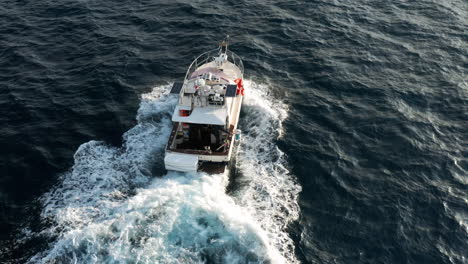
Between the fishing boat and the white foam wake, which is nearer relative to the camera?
the white foam wake

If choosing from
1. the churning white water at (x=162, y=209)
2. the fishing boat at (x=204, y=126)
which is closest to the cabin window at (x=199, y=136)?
the fishing boat at (x=204, y=126)

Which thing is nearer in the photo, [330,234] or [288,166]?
[330,234]

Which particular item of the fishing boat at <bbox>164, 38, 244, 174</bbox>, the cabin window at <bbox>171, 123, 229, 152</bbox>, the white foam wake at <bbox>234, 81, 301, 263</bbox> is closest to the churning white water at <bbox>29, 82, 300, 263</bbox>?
the white foam wake at <bbox>234, 81, 301, 263</bbox>

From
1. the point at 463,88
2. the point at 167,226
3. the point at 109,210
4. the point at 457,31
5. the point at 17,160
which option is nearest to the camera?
the point at 167,226

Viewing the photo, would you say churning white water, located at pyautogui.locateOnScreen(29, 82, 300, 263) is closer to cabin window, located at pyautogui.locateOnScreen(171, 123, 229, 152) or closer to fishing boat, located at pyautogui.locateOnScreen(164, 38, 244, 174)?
fishing boat, located at pyautogui.locateOnScreen(164, 38, 244, 174)

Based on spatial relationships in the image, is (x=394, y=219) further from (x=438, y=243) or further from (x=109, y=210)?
(x=109, y=210)

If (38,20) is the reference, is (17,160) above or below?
below

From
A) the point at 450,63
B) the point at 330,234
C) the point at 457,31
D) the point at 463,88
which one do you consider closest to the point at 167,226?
the point at 330,234

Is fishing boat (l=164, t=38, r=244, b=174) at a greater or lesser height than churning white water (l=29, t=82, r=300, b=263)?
greater
